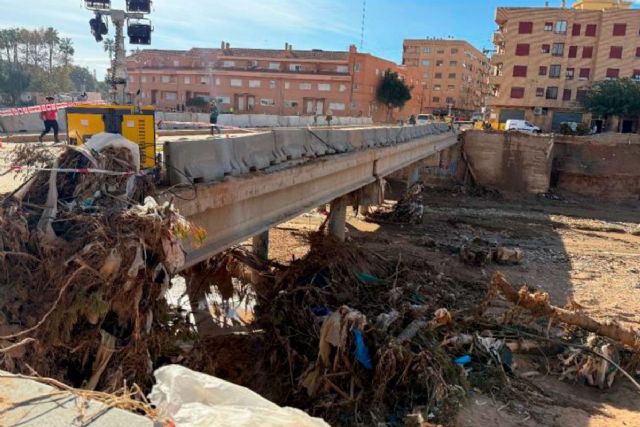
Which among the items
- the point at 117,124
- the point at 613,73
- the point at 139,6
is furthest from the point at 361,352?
the point at 613,73

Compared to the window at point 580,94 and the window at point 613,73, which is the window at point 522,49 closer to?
the window at point 580,94

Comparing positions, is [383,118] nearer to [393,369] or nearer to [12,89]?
[12,89]

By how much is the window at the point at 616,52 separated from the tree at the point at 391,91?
84.0 feet

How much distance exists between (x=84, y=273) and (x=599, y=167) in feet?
129

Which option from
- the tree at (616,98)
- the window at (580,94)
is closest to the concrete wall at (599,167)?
the tree at (616,98)

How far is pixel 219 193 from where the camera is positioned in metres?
6.93

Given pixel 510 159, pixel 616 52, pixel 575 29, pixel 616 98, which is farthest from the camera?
pixel 575 29

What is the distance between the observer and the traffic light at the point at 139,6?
37.4 feet

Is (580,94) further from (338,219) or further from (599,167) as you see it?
(338,219)

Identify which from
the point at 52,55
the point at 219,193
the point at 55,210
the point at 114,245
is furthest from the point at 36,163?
the point at 52,55

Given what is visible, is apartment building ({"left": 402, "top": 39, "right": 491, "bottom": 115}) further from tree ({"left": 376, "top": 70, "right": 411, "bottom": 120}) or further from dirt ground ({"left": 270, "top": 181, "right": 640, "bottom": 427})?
dirt ground ({"left": 270, "top": 181, "right": 640, "bottom": 427})

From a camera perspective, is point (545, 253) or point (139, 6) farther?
point (545, 253)

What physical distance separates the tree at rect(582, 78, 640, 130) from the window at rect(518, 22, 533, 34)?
11.5m

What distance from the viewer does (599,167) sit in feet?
120
